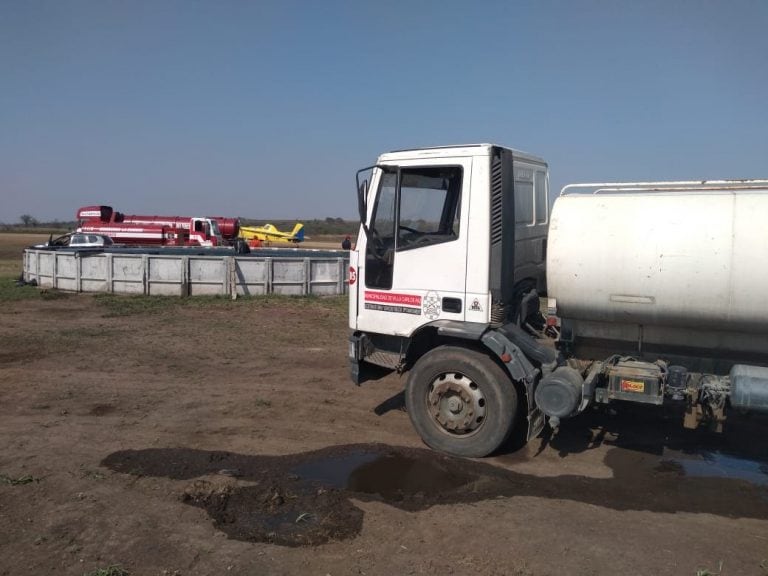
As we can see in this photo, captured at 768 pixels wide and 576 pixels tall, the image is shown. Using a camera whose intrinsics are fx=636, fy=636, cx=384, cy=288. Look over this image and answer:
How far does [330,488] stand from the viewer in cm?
581

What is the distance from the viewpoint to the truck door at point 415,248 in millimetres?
6395

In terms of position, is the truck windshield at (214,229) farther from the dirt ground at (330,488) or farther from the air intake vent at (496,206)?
the air intake vent at (496,206)

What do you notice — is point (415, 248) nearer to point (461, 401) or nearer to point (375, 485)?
point (461, 401)

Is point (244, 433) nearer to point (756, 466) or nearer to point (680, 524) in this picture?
point (680, 524)

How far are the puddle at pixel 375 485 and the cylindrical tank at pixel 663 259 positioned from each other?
1506 millimetres

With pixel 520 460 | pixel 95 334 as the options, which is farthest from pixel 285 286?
pixel 520 460

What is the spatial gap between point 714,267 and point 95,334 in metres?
12.6

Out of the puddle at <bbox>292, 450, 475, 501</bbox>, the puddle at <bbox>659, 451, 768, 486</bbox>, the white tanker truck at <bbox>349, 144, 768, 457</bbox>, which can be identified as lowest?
the puddle at <bbox>292, 450, 475, 501</bbox>

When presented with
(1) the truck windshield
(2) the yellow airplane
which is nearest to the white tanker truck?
(1) the truck windshield

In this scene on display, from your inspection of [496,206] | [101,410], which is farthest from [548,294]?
[101,410]

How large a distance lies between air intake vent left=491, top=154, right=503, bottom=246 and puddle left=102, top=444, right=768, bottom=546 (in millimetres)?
2284

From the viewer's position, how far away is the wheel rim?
21.1 ft

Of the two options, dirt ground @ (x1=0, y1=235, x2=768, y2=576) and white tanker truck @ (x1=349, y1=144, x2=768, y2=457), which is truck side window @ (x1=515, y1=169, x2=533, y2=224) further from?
dirt ground @ (x1=0, y1=235, x2=768, y2=576)

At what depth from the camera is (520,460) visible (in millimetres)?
6512
